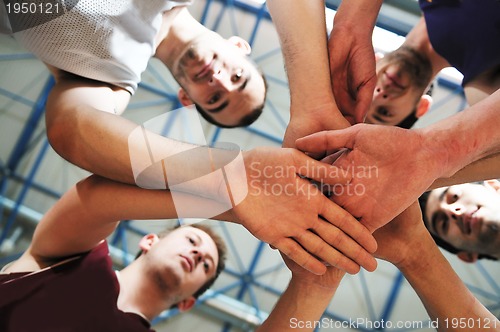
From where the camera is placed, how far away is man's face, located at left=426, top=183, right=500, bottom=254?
2.15 m

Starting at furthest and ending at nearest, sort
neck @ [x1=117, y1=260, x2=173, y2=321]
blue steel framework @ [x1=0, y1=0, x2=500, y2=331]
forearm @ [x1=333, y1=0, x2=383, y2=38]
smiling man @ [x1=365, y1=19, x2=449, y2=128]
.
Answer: blue steel framework @ [x1=0, y1=0, x2=500, y2=331], smiling man @ [x1=365, y1=19, x2=449, y2=128], neck @ [x1=117, y1=260, x2=173, y2=321], forearm @ [x1=333, y1=0, x2=383, y2=38]

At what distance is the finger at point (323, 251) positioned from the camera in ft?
4.30

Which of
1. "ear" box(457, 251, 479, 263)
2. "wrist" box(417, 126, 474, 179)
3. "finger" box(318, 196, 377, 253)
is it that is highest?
"wrist" box(417, 126, 474, 179)

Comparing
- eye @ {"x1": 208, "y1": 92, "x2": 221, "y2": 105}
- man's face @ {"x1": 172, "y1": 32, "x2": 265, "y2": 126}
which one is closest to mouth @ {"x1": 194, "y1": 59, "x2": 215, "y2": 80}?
man's face @ {"x1": 172, "y1": 32, "x2": 265, "y2": 126}

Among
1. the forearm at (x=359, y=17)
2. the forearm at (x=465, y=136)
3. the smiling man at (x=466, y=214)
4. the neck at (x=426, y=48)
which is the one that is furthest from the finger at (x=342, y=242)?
the neck at (x=426, y=48)

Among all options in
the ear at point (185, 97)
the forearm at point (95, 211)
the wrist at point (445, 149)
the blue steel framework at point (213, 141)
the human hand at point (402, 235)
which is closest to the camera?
the wrist at point (445, 149)

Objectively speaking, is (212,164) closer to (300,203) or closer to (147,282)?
(300,203)

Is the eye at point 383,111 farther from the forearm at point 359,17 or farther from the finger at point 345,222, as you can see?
the finger at point 345,222

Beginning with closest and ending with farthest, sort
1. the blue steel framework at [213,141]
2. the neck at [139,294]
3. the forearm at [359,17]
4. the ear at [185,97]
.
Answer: the forearm at [359,17]
the neck at [139,294]
the ear at [185,97]
the blue steel framework at [213,141]

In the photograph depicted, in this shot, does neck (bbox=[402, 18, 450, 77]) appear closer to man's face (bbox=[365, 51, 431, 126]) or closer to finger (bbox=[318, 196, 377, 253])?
man's face (bbox=[365, 51, 431, 126])

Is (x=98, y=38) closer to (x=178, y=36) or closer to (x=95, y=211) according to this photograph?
(x=95, y=211)

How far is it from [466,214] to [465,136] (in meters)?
1.05

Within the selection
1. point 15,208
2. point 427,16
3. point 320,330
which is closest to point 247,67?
point 427,16

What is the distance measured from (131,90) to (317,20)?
742mm
